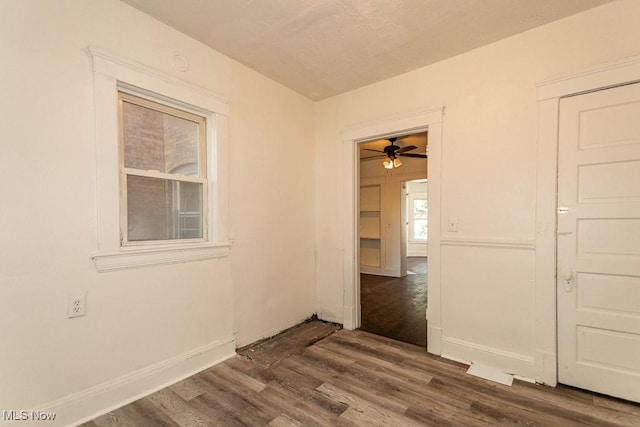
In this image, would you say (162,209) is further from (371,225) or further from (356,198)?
(371,225)

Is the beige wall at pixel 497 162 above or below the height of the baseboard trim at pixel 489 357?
above

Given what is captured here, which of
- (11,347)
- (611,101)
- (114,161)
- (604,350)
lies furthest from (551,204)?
(11,347)

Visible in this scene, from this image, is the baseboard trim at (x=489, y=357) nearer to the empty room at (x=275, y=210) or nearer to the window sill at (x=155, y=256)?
the empty room at (x=275, y=210)

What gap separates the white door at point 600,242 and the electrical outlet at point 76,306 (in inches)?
132

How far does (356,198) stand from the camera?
3.40 metres

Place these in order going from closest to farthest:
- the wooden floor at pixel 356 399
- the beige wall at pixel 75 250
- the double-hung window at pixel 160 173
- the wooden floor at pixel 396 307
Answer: the beige wall at pixel 75 250 < the wooden floor at pixel 356 399 < the double-hung window at pixel 160 173 < the wooden floor at pixel 396 307

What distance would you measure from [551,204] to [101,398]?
3479 mm

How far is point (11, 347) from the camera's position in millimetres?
1558

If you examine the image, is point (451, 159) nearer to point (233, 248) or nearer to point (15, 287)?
point (233, 248)

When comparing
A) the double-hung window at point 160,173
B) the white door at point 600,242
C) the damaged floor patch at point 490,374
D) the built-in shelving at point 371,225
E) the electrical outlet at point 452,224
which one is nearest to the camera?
the white door at point 600,242

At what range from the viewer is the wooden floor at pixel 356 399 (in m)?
1.82

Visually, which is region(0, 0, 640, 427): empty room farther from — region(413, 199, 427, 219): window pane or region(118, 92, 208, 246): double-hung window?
region(413, 199, 427, 219): window pane

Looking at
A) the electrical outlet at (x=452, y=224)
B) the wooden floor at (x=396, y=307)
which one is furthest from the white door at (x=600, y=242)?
the wooden floor at (x=396, y=307)

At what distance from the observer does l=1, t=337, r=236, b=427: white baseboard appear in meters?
1.72
